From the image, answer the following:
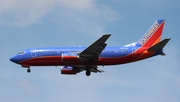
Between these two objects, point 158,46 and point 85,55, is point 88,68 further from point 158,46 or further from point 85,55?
point 158,46

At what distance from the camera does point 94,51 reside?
62031 mm

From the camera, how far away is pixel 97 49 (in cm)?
6156

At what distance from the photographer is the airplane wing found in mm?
59697

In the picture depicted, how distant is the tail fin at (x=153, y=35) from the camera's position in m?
67.2

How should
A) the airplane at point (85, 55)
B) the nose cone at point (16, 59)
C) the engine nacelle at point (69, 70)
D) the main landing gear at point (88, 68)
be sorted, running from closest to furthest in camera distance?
the airplane at point (85, 55), the main landing gear at point (88, 68), the nose cone at point (16, 59), the engine nacelle at point (69, 70)

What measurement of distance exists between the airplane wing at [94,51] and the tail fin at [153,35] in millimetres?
8353

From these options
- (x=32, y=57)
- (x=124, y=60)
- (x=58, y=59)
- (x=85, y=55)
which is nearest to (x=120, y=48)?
(x=124, y=60)

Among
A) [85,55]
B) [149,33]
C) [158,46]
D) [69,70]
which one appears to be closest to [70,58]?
[85,55]

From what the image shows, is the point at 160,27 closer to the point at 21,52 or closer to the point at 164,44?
the point at 164,44

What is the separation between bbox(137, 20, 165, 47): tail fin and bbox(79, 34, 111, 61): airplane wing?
329 inches

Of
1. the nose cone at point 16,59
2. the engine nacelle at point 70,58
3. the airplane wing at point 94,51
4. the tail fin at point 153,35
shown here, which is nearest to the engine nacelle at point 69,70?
the airplane wing at point 94,51

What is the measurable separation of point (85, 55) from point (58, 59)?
172 inches

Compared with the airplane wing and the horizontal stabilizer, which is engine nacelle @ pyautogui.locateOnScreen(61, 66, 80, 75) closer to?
the airplane wing

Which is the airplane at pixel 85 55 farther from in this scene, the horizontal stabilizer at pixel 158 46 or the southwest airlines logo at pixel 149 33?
the southwest airlines logo at pixel 149 33
